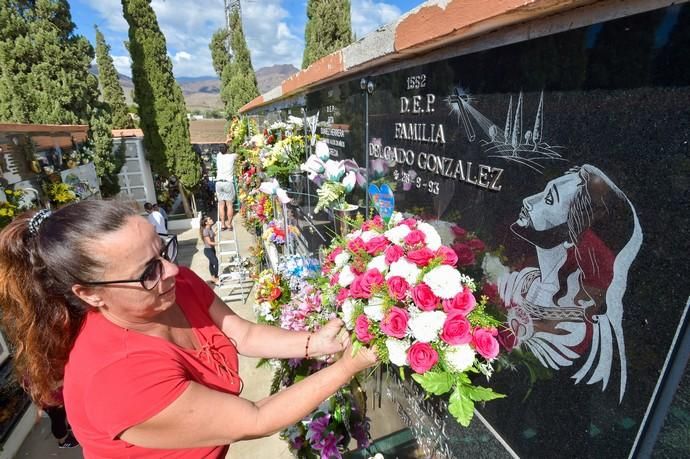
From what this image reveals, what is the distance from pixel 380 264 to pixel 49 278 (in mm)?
1246

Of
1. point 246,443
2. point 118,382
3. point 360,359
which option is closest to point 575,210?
point 360,359

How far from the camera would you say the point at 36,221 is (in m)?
1.30

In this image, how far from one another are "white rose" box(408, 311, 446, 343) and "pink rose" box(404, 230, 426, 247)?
0.94ft

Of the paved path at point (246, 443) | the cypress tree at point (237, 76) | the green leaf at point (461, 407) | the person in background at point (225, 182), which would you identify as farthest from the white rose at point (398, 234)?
the cypress tree at point (237, 76)

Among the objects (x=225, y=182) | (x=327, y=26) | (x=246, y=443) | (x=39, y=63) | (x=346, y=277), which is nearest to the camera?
(x=346, y=277)

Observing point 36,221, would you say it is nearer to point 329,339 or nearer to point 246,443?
point 329,339

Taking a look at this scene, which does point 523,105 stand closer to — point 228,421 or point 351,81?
point 228,421

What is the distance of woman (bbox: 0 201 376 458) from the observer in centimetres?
113

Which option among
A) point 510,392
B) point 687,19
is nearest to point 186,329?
point 510,392

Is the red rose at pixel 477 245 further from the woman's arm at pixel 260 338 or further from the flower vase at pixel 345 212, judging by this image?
the flower vase at pixel 345 212

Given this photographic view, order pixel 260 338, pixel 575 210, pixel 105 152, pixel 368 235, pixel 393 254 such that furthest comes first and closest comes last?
pixel 105 152
pixel 260 338
pixel 368 235
pixel 393 254
pixel 575 210

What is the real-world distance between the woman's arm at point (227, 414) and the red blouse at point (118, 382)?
5cm

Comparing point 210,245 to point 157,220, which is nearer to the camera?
point 157,220

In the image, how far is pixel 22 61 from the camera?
8898mm
